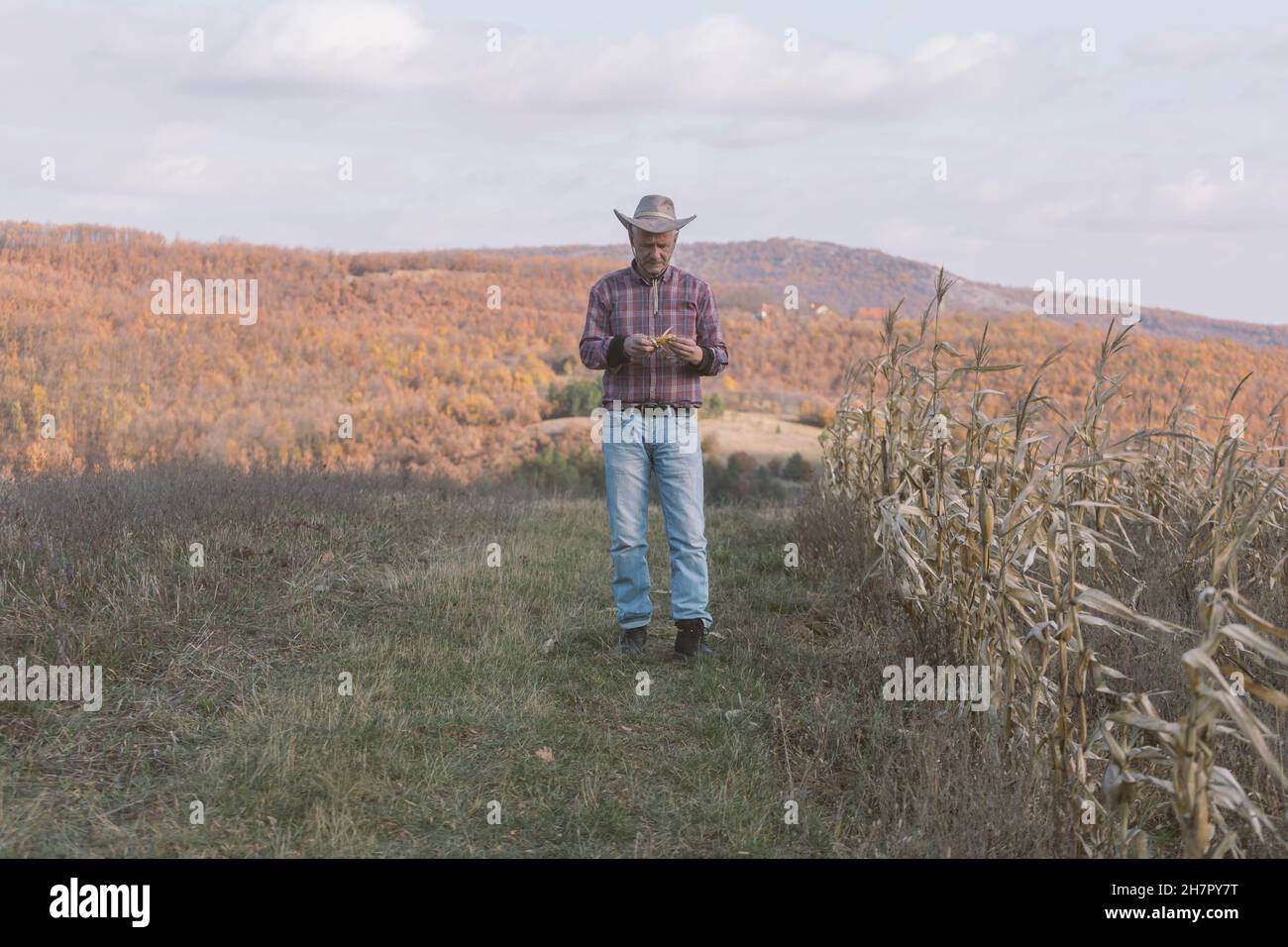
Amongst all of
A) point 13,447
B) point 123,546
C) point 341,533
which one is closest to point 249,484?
point 341,533

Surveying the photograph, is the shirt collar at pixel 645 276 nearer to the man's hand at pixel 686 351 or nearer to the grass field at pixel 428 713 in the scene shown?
the man's hand at pixel 686 351

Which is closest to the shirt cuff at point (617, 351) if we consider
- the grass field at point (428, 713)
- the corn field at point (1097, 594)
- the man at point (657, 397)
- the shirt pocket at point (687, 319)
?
the man at point (657, 397)

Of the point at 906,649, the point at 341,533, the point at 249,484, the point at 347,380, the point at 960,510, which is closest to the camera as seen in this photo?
the point at 960,510

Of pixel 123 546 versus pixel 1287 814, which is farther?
pixel 123 546

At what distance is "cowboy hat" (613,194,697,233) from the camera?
514 cm

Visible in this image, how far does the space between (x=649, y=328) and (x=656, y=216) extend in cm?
55

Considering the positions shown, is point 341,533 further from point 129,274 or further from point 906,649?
point 129,274

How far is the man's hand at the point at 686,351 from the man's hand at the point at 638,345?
0.41 feet

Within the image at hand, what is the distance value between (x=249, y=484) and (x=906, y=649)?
536 centimetres

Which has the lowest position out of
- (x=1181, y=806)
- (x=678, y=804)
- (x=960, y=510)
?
(x=678, y=804)

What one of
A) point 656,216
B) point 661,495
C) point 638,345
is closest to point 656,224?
point 656,216

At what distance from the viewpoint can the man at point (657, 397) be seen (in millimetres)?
5273

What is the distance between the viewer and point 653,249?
17.1 ft

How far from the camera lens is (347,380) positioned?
32.2 meters
